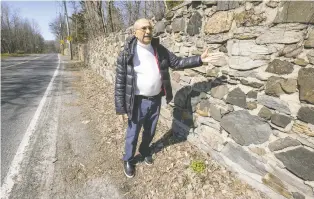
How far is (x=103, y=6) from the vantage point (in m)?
11.4

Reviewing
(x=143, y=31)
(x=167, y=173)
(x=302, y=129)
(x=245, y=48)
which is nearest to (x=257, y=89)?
(x=245, y=48)

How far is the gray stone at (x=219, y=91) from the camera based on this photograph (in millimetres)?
2736

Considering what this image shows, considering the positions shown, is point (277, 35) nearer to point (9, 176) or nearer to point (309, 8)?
point (309, 8)

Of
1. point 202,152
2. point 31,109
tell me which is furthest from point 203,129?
point 31,109

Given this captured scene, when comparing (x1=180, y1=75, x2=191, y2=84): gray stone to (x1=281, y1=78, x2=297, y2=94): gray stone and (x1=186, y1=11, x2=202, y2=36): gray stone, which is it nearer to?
(x1=186, y1=11, x2=202, y2=36): gray stone

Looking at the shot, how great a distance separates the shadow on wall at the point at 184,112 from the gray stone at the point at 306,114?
114 centimetres

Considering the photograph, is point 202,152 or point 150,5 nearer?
point 202,152

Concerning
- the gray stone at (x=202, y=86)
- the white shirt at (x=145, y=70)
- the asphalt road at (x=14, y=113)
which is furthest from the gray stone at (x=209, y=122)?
the asphalt road at (x=14, y=113)

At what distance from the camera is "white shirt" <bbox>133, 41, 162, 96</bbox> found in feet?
8.34

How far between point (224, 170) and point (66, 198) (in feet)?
6.72

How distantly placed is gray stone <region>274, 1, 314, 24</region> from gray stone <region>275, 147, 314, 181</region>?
1.18 metres

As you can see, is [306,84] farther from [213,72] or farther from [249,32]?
[213,72]

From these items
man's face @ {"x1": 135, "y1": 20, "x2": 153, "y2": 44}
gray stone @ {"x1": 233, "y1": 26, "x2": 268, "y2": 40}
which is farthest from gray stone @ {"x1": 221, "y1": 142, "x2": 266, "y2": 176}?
man's face @ {"x1": 135, "y1": 20, "x2": 153, "y2": 44}

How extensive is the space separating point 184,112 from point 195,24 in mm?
1422
